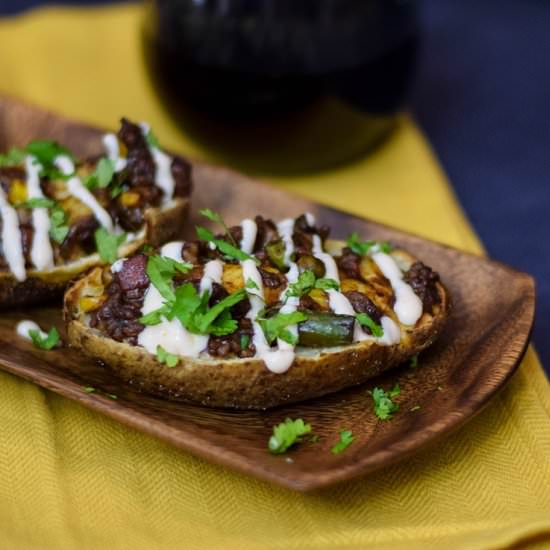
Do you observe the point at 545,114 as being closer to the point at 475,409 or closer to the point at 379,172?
the point at 379,172

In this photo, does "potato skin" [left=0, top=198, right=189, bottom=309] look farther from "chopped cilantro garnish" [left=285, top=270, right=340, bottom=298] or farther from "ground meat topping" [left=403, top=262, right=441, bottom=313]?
"ground meat topping" [left=403, top=262, right=441, bottom=313]

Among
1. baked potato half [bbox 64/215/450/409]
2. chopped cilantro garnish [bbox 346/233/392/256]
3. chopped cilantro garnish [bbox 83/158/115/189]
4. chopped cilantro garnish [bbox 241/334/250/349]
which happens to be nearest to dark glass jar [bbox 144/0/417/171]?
chopped cilantro garnish [bbox 83/158/115/189]

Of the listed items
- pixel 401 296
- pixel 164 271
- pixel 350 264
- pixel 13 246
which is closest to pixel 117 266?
pixel 164 271

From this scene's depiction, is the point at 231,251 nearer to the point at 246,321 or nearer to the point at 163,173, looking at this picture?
the point at 246,321

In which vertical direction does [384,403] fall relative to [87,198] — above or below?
below

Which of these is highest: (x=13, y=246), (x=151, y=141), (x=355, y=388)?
(x=151, y=141)
